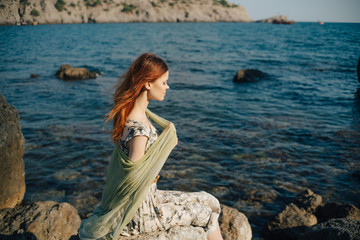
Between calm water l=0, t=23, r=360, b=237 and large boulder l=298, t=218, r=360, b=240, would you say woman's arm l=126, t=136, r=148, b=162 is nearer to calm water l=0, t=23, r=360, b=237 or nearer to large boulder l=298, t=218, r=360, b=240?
calm water l=0, t=23, r=360, b=237

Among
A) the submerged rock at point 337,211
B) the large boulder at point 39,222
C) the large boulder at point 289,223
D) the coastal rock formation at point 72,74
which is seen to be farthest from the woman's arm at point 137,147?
the coastal rock formation at point 72,74

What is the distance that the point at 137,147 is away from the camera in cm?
269

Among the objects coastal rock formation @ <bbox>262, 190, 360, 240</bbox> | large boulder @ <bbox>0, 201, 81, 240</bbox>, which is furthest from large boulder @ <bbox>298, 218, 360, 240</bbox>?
large boulder @ <bbox>0, 201, 81, 240</bbox>

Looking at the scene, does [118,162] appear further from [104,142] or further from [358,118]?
[358,118]

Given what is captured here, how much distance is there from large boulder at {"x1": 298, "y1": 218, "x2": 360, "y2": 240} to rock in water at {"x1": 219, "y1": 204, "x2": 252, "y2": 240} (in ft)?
2.90

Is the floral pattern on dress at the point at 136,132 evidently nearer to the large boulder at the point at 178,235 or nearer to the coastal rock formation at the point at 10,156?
the large boulder at the point at 178,235

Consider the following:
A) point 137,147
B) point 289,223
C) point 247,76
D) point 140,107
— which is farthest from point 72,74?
point 137,147

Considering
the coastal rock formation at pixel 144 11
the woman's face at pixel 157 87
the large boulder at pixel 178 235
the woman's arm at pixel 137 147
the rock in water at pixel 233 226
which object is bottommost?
the rock in water at pixel 233 226

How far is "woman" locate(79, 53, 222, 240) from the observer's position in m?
2.76

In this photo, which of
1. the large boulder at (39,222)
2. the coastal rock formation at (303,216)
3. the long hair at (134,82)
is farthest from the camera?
the coastal rock formation at (303,216)

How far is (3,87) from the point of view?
1675 cm

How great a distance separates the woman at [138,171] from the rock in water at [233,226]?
1562 mm

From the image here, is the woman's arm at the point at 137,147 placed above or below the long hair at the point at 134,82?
below

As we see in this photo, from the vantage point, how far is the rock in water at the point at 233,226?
14.6ft
